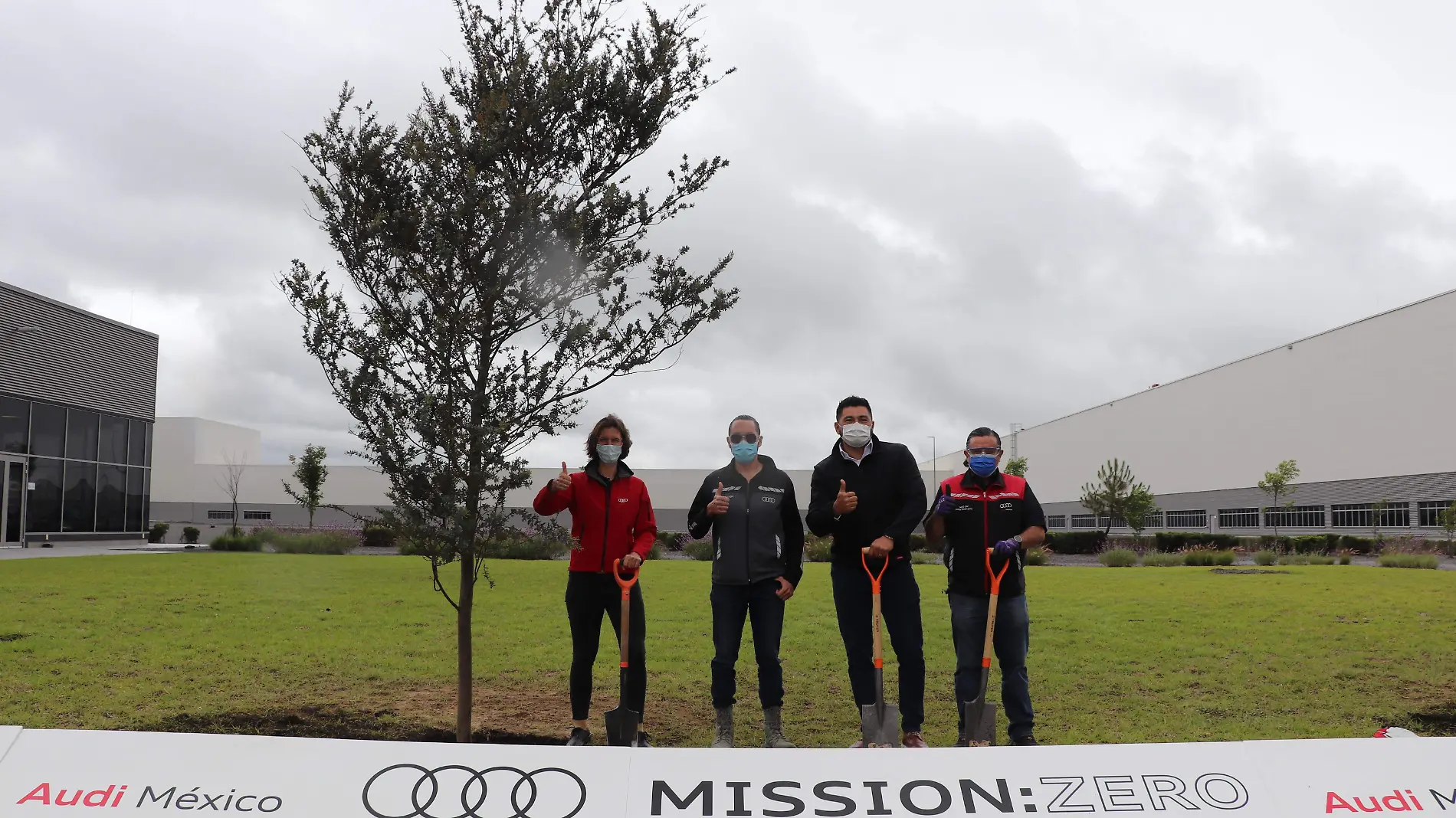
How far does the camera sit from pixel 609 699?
8.41m

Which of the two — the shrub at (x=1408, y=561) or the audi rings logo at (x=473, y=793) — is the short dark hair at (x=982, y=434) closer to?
the audi rings logo at (x=473, y=793)

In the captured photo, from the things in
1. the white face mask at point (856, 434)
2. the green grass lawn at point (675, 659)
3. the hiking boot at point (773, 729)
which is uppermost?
the white face mask at point (856, 434)

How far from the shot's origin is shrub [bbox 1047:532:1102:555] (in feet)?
106

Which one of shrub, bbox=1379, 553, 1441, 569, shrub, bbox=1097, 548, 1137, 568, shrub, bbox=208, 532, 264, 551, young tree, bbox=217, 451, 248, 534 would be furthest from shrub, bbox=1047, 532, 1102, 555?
young tree, bbox=217, 451, 248, 534

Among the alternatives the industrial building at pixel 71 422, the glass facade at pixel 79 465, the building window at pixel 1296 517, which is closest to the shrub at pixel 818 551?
the industrial building at pixel 71 422

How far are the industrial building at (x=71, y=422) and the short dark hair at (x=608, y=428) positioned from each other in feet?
94.9

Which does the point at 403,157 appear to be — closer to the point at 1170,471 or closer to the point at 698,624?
the point at 698,624

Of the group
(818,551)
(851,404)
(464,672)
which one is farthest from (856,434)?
(818,551)

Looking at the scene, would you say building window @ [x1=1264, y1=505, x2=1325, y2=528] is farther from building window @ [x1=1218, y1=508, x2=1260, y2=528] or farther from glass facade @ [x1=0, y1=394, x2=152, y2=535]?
glass facade @ [x1=0, y1=394, x2=152, y2=535]

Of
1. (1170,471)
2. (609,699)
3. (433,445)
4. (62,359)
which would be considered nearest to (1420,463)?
(1170,471)

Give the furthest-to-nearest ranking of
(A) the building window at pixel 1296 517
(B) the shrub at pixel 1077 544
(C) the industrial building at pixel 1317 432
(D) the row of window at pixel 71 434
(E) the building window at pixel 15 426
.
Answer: (A) the building window at pixel 1296 517
(C) the industrial building at pixel 1317 432
(B) the shrub at pixel 1077 544
(D) the row of window at pixel 71 434
(E) the building window at pixel 15 426

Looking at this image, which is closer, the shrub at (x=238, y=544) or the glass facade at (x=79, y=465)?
the shrub at (x=238, y=544)

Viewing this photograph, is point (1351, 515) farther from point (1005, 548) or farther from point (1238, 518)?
point (1005, 548)

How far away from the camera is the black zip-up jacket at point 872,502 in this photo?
5.71 metres
